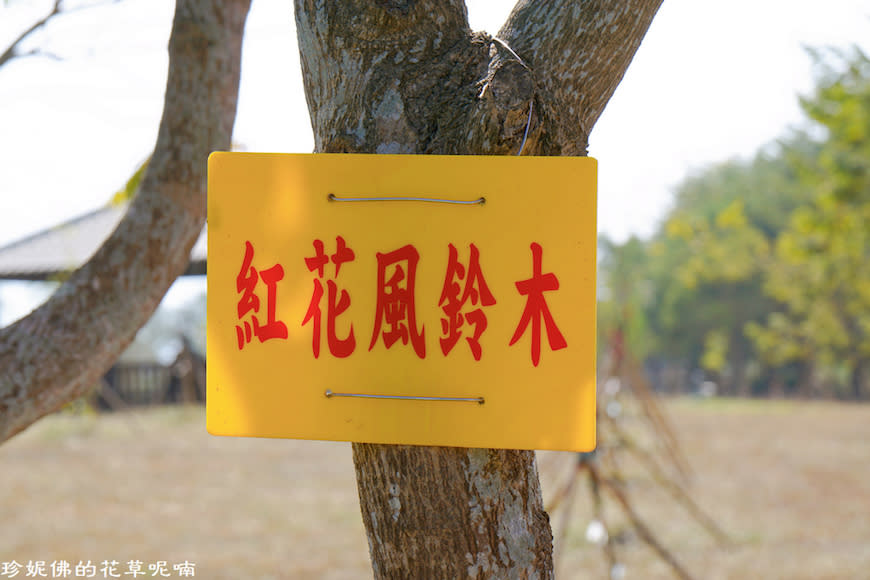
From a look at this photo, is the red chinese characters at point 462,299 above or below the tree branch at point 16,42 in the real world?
below

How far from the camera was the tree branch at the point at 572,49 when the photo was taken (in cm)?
122

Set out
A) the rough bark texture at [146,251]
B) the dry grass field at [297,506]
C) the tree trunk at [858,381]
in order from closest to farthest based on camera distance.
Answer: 1. the rough bark texture at [146,251]
2. the dry grass field at [297,506]
3. the tree trunk at [858,381]

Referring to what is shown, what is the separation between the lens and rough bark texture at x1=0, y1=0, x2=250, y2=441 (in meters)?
1.61

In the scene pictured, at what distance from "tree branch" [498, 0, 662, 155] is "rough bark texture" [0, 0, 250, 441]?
2.78ft

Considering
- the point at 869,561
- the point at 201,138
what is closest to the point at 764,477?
the point at 869,561

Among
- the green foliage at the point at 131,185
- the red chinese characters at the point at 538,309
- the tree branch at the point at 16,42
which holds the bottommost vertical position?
the red chinese characters at the point at 538,309

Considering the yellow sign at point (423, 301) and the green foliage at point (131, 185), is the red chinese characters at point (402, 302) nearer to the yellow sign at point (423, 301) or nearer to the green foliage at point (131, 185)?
the yellow sign at point (423, 301)

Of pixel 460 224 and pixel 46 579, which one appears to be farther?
pixel 46 579

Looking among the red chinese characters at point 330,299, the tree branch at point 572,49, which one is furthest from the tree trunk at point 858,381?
the red chinese characters at point 330,299

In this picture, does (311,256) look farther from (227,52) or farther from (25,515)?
(25,515)

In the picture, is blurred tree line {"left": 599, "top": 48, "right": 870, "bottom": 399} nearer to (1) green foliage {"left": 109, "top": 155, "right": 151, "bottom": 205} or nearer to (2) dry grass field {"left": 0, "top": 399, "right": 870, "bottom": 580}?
(2) dry grass field {"left": 0, "top": 399, "right": 870, "bottom": 580}

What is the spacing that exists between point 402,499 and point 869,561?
535 cm

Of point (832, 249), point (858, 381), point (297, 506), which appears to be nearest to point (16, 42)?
→ point (297, 506)

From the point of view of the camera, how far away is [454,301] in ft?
3.63
